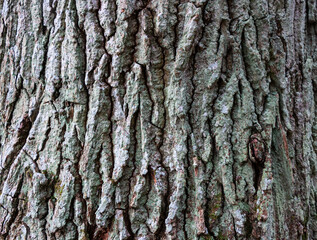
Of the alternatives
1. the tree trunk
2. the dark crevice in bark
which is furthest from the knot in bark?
the dark crevice in bark

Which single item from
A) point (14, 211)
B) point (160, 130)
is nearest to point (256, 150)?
point (160, 130)

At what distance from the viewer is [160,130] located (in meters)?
1.15

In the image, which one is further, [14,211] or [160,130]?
[14,211]

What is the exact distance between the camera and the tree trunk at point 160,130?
1.11 metres

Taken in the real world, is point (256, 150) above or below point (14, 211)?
above

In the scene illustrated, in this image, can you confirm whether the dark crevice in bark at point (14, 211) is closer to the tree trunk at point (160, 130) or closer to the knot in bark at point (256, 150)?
the tree trunk at point (160, 130)

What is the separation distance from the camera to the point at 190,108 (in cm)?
115

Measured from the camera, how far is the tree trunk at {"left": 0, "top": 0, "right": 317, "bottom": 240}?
1.11m

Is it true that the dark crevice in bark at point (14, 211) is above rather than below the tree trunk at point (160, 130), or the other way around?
below

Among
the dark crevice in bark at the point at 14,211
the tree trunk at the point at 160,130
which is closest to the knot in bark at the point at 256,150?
the tree trunk at the point at 160,130

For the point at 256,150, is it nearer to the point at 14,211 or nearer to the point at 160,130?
Answer: the point at 160,130

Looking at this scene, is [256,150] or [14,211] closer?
[256,150]

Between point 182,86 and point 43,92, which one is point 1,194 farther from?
point 182,86

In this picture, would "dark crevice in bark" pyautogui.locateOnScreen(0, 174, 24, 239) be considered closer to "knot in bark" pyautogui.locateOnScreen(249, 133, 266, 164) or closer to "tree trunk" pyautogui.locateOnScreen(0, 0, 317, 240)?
"tree trunk" pyautogui.locateOnScreen(0, 0, 317, 240)
